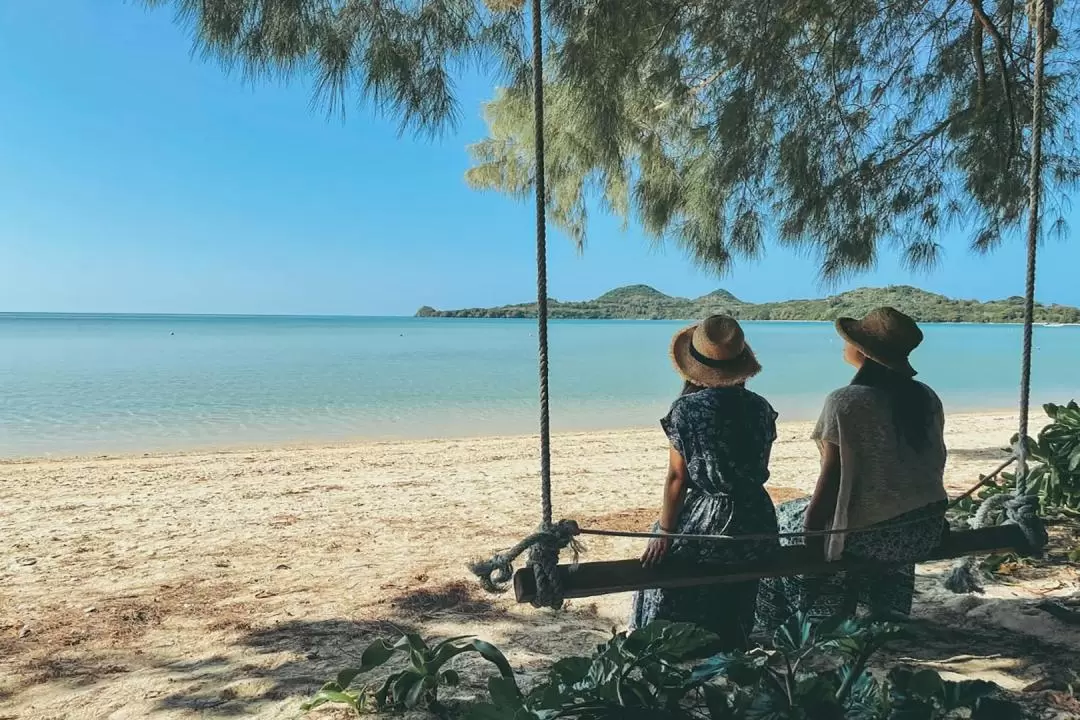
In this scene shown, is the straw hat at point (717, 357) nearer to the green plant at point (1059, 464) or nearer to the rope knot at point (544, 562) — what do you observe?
the rope knot at point (544, 562)

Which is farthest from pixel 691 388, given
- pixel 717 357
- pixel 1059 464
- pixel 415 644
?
pixel 1059 464

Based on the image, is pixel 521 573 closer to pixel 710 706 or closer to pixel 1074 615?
pixel 710 706

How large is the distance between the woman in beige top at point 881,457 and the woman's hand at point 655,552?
0.50 meters

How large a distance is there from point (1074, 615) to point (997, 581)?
584 mm

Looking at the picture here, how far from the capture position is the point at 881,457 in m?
2.15

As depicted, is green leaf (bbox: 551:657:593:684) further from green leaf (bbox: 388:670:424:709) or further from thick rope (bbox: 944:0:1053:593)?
thick rope (bbox: 944:0:1053:593)

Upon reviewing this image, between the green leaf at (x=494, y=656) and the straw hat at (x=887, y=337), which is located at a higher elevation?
the straw hat at (x=887, y=337)

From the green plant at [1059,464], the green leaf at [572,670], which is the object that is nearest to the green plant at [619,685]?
the green leaf at [572,670]

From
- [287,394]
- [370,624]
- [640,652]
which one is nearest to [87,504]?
[370,624]

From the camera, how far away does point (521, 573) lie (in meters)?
1.82

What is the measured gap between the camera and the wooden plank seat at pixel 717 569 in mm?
1826

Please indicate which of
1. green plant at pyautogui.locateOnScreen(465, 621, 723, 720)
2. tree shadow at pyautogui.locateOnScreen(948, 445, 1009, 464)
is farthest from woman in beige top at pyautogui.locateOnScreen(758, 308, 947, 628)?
tree shadow at pyautogui.locateOnScreen(948, 445, 1009, 464)

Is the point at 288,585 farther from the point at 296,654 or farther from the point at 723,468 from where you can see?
the point at 723,468

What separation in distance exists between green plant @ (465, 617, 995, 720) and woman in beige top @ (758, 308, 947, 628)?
70 centimetres
